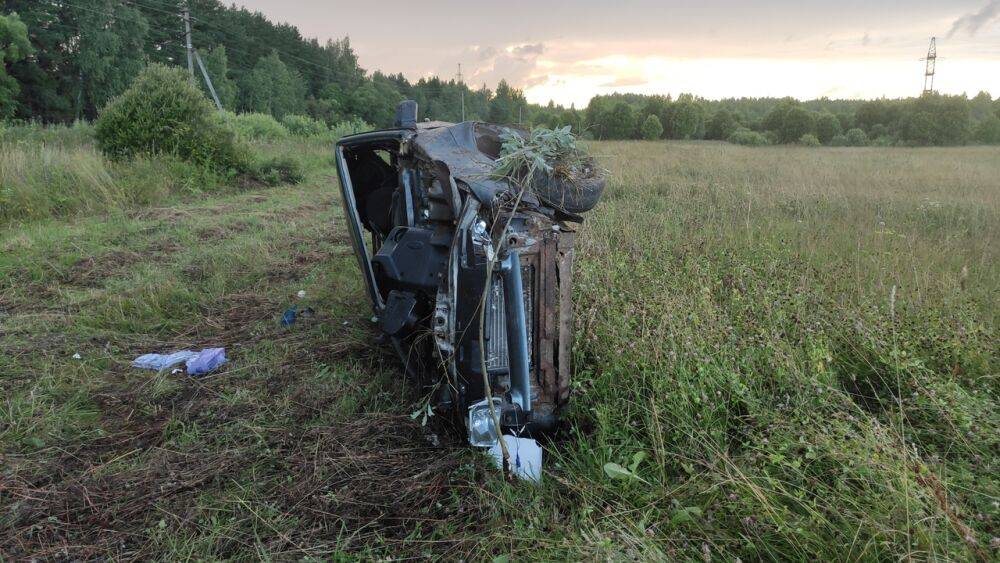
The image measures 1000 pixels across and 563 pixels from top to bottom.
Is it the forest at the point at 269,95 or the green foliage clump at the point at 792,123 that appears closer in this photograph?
the forest at the point at 269,95

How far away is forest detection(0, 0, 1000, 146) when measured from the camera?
2919cm

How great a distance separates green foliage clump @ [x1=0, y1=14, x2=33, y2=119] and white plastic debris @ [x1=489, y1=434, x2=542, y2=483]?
44.1m

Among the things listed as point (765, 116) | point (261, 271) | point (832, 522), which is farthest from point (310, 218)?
point (765, 116)

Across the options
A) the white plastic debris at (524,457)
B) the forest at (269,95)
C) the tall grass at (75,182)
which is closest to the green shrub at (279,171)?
the tall grass at (75,182)

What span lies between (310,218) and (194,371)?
5.56 meters

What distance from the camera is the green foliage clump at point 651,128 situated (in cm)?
3158

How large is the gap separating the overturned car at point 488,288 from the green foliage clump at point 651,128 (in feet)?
99.0

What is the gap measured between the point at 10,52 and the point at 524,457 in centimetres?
4716

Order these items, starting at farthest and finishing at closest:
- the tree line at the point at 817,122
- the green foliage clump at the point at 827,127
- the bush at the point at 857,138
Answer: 1. the green foliage clump at the point at 827,127
2. the bush at the point at 857,138
3. the tree line at the point at 817,122

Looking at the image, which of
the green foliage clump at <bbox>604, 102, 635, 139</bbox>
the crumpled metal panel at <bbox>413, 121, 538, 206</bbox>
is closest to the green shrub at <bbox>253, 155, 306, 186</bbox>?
the crumpled metal panel at <bbox>413, 121, 538, 206</bbox>

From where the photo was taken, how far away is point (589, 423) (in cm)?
301

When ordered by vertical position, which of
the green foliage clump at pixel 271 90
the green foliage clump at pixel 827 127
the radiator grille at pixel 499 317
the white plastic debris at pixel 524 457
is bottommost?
the white plastic debris at pixel 524 457

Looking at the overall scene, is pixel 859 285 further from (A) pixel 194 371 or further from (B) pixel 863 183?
A: (B) pixel 863 183

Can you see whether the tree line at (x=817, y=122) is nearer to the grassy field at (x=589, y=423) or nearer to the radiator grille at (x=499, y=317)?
the grassy field at (x=589, y=423)
